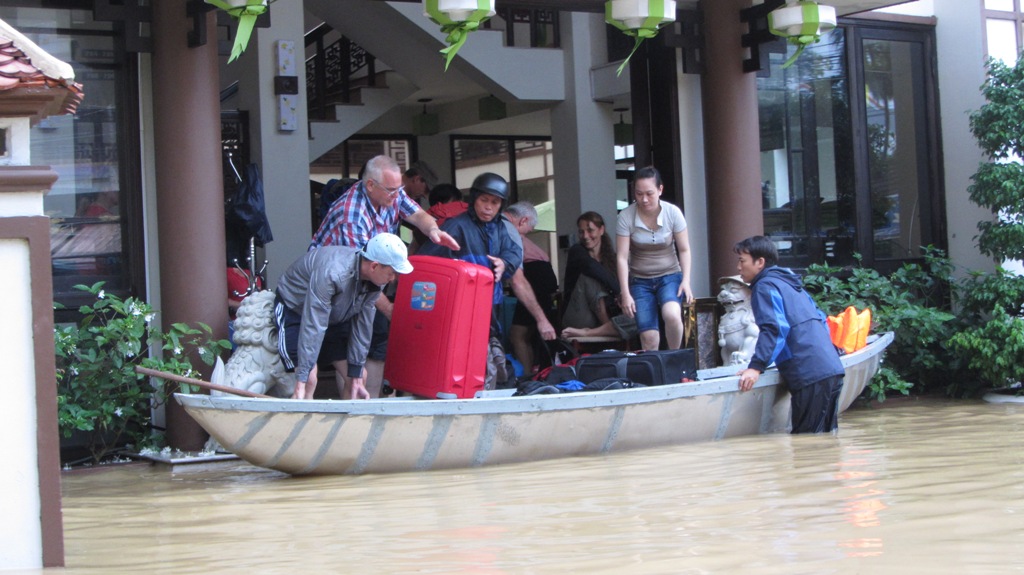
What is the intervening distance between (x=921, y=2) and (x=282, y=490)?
338 inches

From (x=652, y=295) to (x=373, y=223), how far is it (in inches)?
96.3

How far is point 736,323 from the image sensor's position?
8.96 m

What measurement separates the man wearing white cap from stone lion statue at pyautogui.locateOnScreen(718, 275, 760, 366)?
109 inches

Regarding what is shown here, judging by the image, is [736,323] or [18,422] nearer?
[18,422]

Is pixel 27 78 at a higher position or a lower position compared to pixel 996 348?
higher

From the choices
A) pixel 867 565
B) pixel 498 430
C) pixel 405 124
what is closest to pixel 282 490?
pixel 498 430

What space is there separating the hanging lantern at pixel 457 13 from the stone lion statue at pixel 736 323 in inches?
100

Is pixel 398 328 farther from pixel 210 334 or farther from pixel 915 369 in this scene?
pixel 915 369

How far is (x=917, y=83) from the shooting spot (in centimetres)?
1227

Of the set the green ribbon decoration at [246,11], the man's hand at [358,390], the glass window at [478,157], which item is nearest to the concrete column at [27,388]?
the man's hand at [358,390]

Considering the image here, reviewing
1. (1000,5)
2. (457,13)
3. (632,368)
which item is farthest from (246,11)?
(1000,5)

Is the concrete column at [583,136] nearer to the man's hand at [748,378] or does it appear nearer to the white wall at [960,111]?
the white wall at [960,111]

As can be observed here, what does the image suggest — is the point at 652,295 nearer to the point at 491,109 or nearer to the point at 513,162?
the point at 491,109

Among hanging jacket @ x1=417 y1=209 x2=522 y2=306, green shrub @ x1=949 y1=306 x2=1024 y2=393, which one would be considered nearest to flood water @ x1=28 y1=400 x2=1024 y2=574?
hanging jacket @ x1=417 y1=209 x2=522 y2=306
